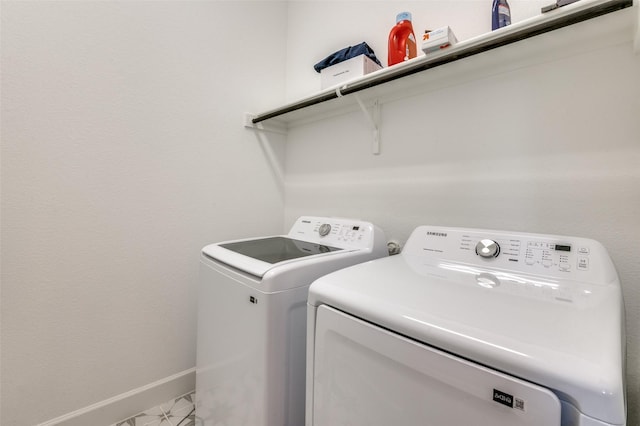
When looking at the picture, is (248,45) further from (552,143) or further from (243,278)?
(552,143)

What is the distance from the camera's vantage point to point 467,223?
4.33 feet

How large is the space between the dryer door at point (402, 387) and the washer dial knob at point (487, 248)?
57 cm

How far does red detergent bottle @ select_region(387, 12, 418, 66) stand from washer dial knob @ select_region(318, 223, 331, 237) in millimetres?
867

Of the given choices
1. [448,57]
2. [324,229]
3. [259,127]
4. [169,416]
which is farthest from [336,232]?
[169,416]

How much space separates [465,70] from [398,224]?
0.79m

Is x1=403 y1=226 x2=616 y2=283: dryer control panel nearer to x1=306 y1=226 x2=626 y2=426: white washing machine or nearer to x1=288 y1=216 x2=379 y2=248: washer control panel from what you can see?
x1=306 y1=226 x2=626 y2=426: white washing machine

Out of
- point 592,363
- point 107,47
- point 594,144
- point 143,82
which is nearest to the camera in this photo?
point 592,363

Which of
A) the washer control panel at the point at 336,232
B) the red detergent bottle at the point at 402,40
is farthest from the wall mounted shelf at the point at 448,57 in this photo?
the washer control panel at the point at 336,232

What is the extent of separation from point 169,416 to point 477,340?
5.74ft

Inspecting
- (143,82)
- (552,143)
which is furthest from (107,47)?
(552,143)

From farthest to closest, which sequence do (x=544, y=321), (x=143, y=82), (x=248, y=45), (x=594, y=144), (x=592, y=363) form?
(x=248, y=45) < (x=143, y=82) < (x=594, y=144) < (x=544, y=321) < (x=592, y=363)

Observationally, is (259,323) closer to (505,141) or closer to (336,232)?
(336,232)

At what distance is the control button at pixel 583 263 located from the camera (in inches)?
33.6

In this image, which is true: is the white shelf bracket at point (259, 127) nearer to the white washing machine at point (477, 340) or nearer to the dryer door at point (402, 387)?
the white washing machine at point (477, 340)
